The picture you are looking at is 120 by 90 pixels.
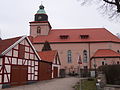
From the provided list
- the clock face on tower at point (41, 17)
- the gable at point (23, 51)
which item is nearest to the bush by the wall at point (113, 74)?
the gable at point (23, 51)

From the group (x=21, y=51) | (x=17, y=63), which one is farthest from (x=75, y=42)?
(x=17, y=63)

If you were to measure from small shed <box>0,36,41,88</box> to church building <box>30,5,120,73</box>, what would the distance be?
73.6 ft

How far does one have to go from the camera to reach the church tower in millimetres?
50438

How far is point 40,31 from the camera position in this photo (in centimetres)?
5088

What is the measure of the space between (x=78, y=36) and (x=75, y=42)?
2622 mm

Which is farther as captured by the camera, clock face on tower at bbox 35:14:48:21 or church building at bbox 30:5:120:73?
clock face on tower at bbox 35:14:48:21

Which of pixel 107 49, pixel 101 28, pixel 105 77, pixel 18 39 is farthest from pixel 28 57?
pixel 101 28

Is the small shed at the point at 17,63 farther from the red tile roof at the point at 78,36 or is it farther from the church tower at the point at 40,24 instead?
the church tower at the point at 40,24

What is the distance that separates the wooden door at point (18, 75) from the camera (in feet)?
60.7

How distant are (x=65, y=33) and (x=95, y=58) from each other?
12217 millimetres

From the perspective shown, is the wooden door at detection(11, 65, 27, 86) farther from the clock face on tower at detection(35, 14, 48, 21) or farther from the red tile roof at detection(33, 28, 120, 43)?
the clock face on tower at detection(35, 14, 48, 21)

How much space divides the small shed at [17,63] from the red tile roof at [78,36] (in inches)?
987

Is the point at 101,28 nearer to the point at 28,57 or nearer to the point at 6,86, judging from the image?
the point at 28,57

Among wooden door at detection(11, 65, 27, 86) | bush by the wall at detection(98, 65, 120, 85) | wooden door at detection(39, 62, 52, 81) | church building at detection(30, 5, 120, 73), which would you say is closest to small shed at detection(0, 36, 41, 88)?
wooden door at detection(11, 65, 27, 86)
